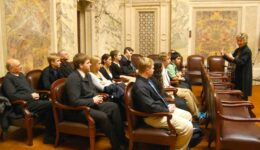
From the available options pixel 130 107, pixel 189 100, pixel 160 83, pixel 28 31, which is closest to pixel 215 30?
pixel 189 100

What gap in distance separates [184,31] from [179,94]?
4.14m

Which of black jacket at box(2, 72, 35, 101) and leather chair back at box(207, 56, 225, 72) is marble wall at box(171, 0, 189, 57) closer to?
leather chair back at box(207, 56, 225, 72)

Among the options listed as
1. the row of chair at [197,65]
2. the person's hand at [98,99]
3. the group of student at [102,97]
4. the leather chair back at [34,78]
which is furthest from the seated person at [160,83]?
the row of chair at [197,65]

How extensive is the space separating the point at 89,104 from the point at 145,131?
0.79 metres

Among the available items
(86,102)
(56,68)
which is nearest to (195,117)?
(86,102)

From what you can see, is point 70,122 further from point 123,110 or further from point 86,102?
point 123,110

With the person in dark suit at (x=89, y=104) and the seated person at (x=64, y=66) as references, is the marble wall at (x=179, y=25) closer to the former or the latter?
the seated person at (x=64, y=66)

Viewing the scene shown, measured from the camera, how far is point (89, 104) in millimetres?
3574

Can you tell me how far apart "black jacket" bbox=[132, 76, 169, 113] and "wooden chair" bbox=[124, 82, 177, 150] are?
56 millimetres

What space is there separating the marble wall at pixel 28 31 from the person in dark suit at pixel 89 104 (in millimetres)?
1421

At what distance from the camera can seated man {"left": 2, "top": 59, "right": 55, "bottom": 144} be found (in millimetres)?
3877

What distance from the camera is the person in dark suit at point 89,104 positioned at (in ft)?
11.6

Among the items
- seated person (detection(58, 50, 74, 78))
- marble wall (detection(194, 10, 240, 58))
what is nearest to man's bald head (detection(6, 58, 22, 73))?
seated person (detection(58, 50, 74, 78))

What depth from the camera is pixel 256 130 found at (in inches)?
124
